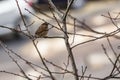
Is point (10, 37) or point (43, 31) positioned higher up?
point (43, 31)

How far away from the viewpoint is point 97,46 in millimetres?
12273

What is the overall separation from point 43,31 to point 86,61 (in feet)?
25.7

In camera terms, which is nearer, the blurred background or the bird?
the bird

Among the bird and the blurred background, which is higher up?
the bird

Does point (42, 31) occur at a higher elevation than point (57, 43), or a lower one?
higher

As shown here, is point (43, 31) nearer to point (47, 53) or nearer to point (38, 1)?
point (47, 53)

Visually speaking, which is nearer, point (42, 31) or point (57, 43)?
point (42, 31)

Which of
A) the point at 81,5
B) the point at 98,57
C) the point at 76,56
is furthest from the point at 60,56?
the point at 81,5

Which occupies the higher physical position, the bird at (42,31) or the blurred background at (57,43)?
the bird at (42,31)

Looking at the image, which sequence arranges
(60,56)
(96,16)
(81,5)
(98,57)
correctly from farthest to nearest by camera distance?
(81,5) < (96,16) < (60,56) < (98,57)

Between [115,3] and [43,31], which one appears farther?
[115,3]

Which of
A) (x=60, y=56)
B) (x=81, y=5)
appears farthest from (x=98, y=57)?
(x=81, y=5)

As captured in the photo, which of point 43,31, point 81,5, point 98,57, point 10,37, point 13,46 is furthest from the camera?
point 81,5

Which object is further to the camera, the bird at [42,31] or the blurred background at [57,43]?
the blurred background at [57,43]
